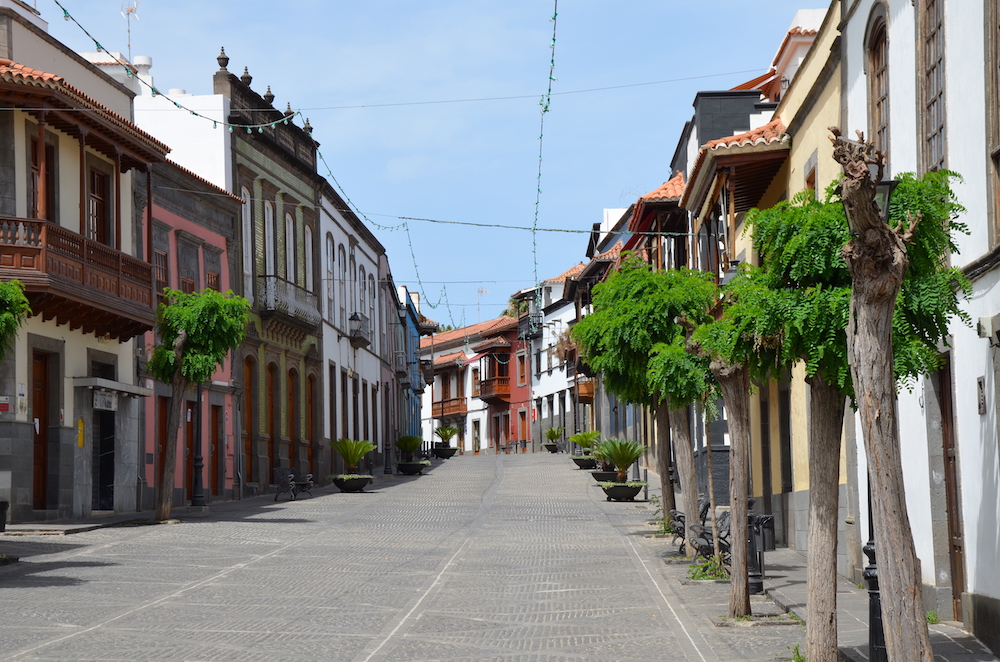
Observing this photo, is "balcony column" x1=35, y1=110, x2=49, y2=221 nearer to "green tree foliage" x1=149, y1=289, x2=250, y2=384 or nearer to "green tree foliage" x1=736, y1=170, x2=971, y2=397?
"green tree foliage" x1=149, y1=289, x2=250, y2=384

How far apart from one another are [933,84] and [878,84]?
2251 millimetres

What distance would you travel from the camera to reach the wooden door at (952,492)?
1107 cm

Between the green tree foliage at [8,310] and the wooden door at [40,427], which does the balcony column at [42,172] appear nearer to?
the wooden door at [40,427]

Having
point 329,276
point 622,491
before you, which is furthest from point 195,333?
point 329,276

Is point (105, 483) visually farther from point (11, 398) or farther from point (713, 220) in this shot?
point (713, 220)

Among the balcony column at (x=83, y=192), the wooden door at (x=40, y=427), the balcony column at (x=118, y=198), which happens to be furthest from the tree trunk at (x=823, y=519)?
the balcony column at (x=118, y=198)

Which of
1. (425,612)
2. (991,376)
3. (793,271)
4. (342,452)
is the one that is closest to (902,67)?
(991,376)

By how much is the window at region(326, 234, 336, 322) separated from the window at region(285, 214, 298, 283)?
3957mm

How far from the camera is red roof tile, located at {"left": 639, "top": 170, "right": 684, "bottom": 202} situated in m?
29.5

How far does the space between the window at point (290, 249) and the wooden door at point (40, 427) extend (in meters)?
15.4

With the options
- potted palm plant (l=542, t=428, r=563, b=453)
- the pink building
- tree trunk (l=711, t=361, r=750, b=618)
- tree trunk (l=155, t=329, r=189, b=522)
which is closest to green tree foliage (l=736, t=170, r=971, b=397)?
tree trunk (l=711, t=361, r=750, b=618)

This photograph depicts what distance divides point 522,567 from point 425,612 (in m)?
4.07

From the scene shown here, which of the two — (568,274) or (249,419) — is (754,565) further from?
(568,274)

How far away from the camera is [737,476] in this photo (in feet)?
38.2
